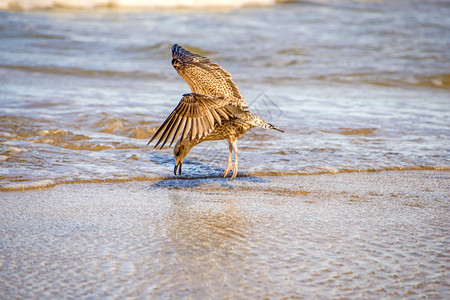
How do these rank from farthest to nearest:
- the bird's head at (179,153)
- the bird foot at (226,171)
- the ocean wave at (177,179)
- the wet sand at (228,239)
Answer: the bird foot at (226,171), the bird's head at (179,153), the ocean wave at (177,179), the wet sand at (228,239)

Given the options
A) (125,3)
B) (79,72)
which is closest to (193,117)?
(79,72)

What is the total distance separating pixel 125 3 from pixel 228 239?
21.5 metres

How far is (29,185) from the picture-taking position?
13.4ft

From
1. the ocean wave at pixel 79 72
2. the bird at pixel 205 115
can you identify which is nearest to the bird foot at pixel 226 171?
the bird at pixel 205 115

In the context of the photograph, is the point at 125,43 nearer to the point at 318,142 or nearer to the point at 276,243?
the point at 318,142

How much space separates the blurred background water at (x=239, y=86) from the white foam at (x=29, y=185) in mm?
15

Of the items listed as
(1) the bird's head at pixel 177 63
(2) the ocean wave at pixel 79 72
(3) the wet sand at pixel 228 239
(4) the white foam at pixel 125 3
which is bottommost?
(3) the wet sand at pixel 228 239

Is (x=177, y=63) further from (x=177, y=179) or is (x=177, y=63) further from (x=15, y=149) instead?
(x=15, y=149)

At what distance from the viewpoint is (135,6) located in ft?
75.5

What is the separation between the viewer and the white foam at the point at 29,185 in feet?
13.1

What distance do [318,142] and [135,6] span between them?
18.9 meters

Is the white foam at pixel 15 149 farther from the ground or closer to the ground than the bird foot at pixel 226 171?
farther from the ground

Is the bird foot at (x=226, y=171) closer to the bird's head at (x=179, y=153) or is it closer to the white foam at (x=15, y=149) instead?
the bird's head at (x=179, y=153)

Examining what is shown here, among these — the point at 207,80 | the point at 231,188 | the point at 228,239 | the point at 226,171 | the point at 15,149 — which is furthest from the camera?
the point at 207,80
